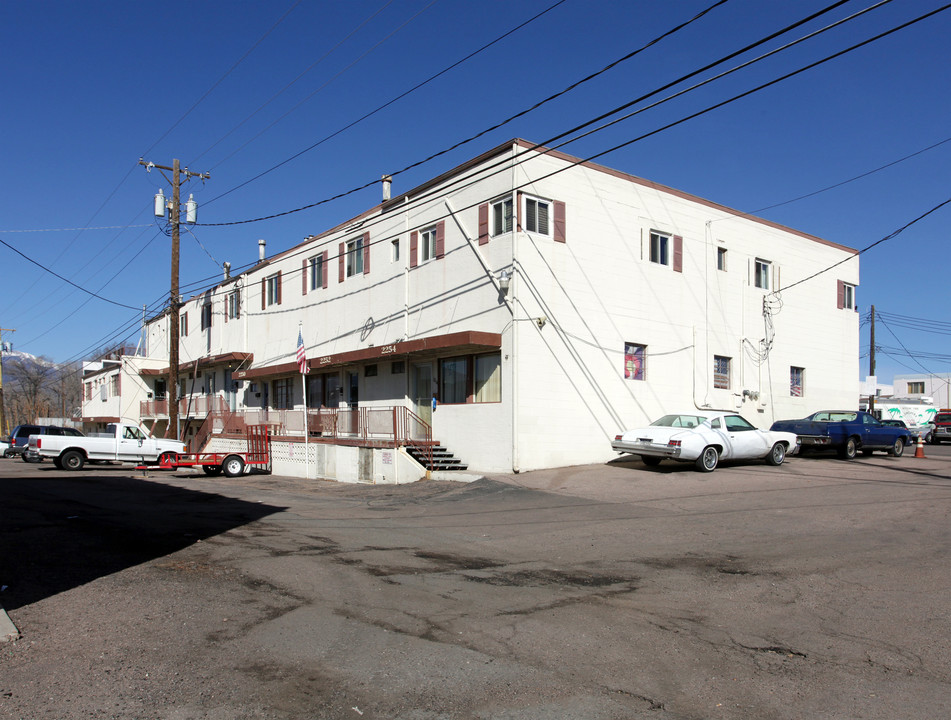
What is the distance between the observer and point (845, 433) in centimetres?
2252

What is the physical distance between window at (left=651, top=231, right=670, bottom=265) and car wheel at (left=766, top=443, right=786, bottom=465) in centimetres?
678

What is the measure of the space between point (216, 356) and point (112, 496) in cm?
2099

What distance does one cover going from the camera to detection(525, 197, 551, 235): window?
20.0 meters

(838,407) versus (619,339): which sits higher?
(619,339)

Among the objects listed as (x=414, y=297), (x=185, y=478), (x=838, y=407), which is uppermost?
(x=414, y=297)

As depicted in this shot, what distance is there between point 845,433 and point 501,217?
12479 millimetres

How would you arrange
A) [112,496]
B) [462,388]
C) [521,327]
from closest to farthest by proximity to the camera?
[112,496] < [521,327] < [462,388]

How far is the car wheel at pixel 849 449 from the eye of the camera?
74.1ft

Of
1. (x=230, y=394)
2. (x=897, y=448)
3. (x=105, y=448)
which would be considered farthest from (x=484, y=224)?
(x=230, y=394)

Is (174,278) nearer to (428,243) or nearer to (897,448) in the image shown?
(428,243)

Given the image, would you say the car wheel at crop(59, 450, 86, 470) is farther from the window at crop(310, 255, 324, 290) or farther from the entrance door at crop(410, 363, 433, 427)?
the entrance door at crop(410, 363, 433, 427)

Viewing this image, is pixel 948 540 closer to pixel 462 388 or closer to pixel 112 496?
pixel 462 388

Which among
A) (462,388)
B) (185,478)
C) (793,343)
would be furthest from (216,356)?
(793,343)

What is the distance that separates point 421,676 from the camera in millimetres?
5121
